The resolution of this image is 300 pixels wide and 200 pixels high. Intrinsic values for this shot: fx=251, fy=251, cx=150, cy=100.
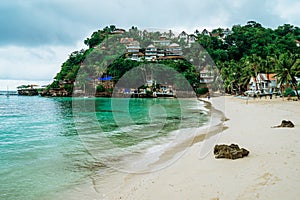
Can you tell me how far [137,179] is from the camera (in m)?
7.62

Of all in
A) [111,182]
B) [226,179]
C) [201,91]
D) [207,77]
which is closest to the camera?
[226,179]

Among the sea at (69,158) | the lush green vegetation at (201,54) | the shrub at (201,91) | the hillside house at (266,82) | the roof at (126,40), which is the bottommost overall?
the sea at (69,158)

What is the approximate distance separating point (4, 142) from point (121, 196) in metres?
12.3

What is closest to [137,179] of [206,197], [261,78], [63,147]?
[206,197]

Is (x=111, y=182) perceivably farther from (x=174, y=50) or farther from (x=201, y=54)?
(x=174, y=50)

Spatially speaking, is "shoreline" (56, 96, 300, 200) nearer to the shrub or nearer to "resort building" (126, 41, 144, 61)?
the shrub

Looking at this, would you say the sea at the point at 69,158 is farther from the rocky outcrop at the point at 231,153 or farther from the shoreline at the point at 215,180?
the rocky outcrop at the point at 231,153

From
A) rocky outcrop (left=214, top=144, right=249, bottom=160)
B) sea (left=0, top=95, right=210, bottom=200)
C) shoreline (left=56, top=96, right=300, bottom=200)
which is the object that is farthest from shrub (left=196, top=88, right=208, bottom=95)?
rocky outcrop (left=214, top=144, right=249, bottom=160)

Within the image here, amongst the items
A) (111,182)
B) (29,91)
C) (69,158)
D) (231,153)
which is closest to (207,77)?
(69,158)

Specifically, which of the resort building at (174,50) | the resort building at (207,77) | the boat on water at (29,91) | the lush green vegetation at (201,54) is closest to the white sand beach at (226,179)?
the lush green vegetation at (201,54)

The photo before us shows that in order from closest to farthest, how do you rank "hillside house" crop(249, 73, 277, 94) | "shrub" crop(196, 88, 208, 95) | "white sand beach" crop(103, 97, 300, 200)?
"white sand beach" crop(103, 97, 300, 200) → "hillside house" crop(249, 73, 277, 94) → "shrub" crop(196, 88, 208, 95)

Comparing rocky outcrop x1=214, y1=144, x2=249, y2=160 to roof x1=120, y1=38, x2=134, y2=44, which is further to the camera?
roof x1=120, y1=38, x2=134, y2=44

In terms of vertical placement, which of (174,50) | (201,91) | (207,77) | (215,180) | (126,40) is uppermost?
(126,40)

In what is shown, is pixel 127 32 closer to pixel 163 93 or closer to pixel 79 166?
pixel 163 93
